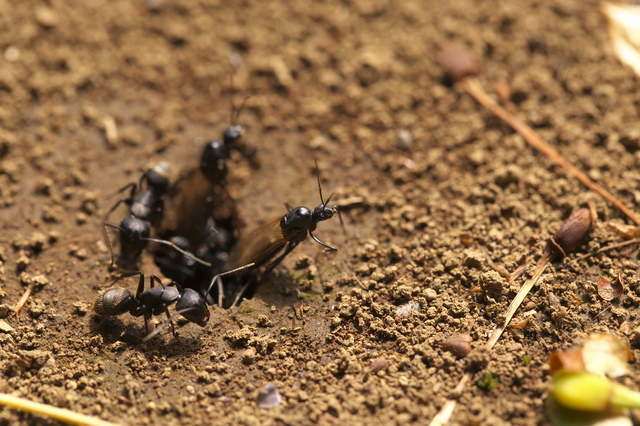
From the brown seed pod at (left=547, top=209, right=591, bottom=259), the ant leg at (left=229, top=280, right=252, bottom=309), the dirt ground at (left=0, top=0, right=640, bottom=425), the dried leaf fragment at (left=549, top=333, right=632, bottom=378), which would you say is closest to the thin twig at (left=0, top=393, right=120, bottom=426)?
the dirt ground at (left=0, top=0, right=640, bottom=425)

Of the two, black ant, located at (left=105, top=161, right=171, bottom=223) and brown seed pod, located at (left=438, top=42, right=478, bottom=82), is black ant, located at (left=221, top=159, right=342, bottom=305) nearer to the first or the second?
black ant, located at (left=105, top=161, right=171, bottom=223)

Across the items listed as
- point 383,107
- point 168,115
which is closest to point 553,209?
point 383,107

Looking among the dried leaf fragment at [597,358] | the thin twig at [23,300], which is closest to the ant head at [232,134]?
the thin twig at [23,300]

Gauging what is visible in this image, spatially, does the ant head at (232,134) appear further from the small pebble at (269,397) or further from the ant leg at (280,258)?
the small pebble at (269,397)

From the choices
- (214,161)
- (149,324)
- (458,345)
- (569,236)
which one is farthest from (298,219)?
(569,236)

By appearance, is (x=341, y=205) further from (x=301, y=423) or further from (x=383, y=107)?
(x=301, y=423)

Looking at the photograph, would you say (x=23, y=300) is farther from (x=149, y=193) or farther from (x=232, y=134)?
(x=232, y=134)
